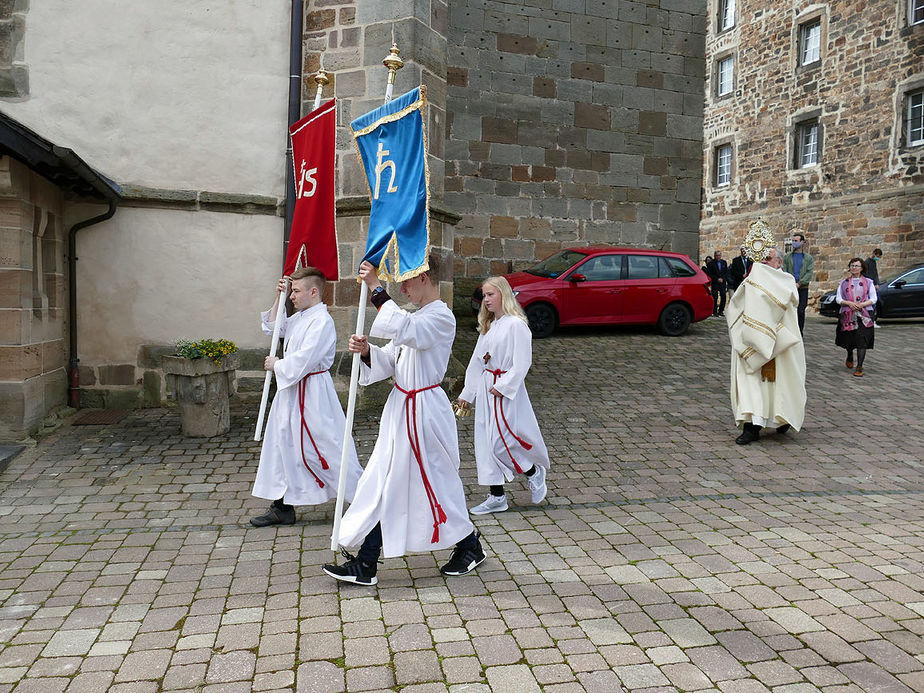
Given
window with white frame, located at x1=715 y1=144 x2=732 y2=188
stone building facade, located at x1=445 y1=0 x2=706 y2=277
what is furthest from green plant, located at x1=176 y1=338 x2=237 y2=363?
window with white frame, located at x1=715 y1=144 x2=732 y2=188

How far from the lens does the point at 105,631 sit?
139 inches

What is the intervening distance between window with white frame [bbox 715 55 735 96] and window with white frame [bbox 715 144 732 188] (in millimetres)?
1959

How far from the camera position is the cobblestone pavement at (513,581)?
10.5 ft

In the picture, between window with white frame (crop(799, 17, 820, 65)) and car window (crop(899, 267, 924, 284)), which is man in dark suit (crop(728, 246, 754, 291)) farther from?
window with white frame (crop(799, 17, 820, 65))

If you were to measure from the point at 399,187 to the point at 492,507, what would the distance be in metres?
2.43

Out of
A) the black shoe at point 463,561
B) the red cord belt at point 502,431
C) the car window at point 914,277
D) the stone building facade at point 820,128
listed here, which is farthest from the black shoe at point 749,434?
the stone building facade at point 820,128

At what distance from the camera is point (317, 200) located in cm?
549

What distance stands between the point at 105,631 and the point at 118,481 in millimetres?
2802

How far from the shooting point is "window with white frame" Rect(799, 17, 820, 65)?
23.7 m

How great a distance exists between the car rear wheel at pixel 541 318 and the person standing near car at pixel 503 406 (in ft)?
25.0

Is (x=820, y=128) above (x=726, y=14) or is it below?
below

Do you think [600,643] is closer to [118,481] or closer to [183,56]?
[118,481]

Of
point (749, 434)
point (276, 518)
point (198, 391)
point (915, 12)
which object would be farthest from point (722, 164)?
point (276, 518)

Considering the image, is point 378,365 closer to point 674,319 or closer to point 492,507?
point 492,507
